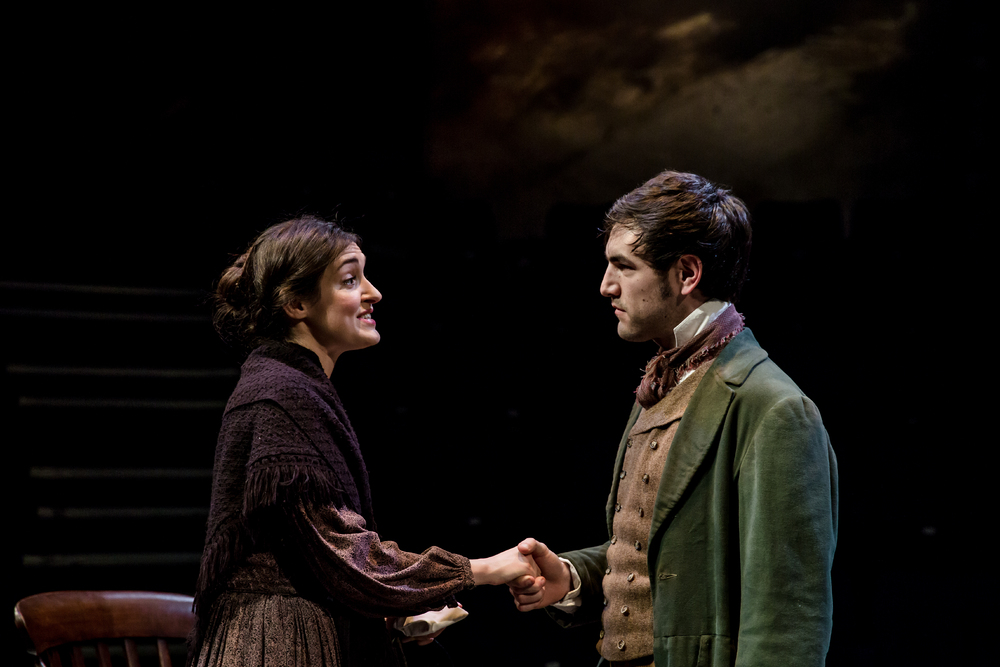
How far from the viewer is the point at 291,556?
5.16 feet

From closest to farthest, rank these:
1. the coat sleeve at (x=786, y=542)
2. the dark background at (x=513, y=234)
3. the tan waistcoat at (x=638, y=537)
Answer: the coat sleeve at (x=786, y=542), the tan waistcoat at (x=638, y=537), the dark background at (x=513, y=234)

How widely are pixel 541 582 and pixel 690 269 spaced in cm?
74

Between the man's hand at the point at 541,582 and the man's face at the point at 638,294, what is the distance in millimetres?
509

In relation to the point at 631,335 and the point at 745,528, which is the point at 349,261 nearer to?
the point at 631,335

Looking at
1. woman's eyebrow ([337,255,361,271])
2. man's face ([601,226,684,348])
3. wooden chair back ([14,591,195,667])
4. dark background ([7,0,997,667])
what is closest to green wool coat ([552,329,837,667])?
man's face ([601,226,684,348])

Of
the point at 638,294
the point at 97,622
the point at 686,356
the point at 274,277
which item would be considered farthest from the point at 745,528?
the point at 97,622

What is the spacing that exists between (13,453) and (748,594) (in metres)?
2.79

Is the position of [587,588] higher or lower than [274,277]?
lower

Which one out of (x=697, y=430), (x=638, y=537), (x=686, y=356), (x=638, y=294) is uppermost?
(x=638, y=294)

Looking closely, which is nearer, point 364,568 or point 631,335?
point 364,568

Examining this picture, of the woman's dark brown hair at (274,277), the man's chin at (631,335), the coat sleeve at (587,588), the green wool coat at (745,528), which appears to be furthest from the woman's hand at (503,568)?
the woman's dark brown hair at (274,277)

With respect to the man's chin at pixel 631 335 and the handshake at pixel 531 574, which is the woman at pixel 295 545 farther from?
the man's chin at pixel 631 335

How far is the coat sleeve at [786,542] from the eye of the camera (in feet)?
4.58

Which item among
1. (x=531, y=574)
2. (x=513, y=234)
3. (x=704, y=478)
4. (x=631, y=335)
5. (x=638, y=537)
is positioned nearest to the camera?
(x=704, y=478)
